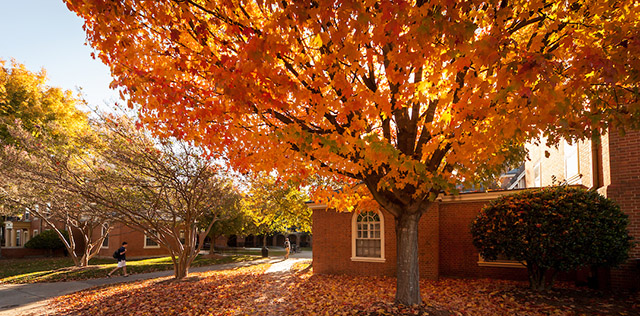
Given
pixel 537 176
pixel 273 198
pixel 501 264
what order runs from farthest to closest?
pixel 273 198 < pixel 537 176 < pixel 501 264

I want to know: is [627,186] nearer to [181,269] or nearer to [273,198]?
[181,269]

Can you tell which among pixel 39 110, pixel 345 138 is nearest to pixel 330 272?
pixel 345 138

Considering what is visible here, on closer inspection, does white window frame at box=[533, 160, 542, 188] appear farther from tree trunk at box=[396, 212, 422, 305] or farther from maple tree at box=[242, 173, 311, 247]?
tree trunk at box=[396, 212, 422, 305]

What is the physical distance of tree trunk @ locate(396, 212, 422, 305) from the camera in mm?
7730

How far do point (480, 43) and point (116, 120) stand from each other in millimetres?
11314

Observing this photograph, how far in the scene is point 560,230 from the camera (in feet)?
30.3

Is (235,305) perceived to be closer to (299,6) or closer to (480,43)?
(299,6)

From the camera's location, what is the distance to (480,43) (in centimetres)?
442

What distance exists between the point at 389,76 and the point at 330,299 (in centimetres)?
644

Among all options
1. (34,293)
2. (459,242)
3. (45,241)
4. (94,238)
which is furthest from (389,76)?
(45,241)

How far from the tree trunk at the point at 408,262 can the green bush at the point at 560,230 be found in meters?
3.86

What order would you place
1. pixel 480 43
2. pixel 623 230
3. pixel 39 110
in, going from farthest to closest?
pixel 39 110 < pixel 623 230 < pixel 480 43

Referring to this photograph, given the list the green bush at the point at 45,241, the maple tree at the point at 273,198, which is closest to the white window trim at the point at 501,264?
the maple tree at the point at 273,198

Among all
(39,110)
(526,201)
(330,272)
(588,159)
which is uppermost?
(39,110)
